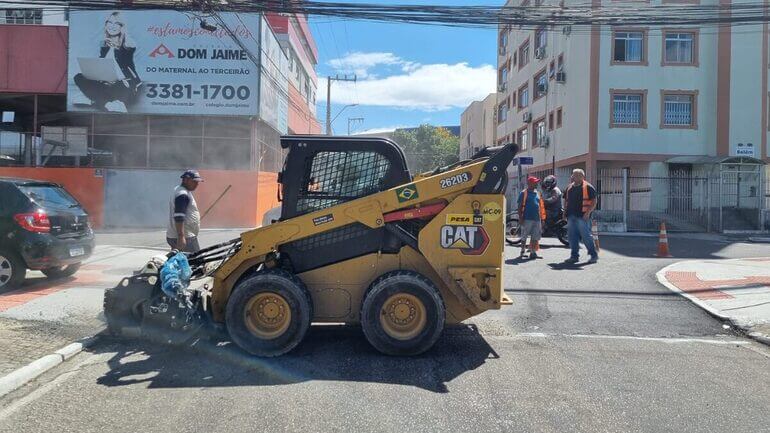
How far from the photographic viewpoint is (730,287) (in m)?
9.09

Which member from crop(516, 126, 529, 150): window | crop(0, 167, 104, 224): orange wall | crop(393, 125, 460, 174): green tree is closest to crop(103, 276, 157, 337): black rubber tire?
crop(0, 167, 104, 224): orange wall

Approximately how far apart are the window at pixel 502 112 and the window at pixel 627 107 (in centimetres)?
1853

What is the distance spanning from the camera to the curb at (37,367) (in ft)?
15.5

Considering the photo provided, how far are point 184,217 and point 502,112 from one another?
43305mm

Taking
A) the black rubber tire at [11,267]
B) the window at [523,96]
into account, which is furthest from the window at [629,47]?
the black rubber tire at [11,267]

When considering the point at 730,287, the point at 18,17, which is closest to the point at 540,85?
the point at 18,17

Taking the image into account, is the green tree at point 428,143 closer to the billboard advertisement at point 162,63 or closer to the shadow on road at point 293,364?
the billboard advertisement at point 162,63

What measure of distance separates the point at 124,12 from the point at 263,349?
64.8 ft

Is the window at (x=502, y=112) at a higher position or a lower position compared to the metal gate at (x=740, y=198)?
higher

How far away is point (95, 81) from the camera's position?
21.2 metres

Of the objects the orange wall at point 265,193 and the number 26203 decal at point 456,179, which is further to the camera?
the orange wall at point 265,193

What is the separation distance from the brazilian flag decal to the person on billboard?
18.5 meters

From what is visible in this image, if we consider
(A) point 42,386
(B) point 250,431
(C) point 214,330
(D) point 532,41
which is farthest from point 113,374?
(D) point 532,41

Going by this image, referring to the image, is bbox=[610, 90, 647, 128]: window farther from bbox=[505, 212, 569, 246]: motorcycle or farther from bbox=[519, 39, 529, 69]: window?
bbox=[505, 212, 569, 246]: motorcycle
